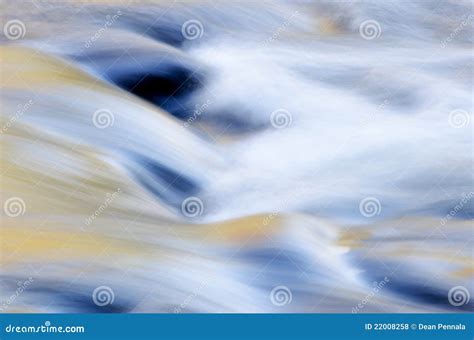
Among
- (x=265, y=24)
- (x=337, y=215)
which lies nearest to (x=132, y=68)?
(x=265, y=24)

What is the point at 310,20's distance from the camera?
15.0 feet

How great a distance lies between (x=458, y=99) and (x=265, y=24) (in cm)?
117

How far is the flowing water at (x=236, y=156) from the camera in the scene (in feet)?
14.4
